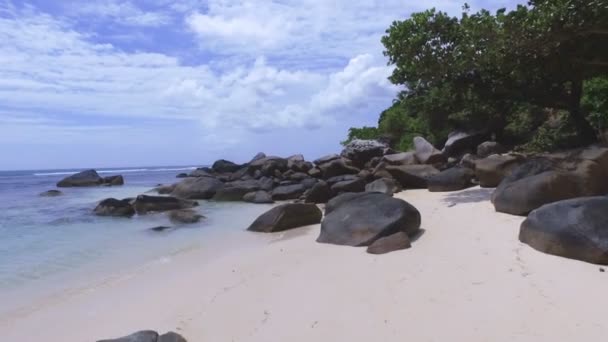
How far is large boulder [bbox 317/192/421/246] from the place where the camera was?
6148 mm

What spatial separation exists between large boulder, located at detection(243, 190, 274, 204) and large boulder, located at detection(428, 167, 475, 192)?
5048 mm

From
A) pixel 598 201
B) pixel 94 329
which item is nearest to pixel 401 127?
pixel 598 201

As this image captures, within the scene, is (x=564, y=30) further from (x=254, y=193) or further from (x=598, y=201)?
(x=254, y=193)

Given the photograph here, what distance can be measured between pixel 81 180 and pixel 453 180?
23942 mm

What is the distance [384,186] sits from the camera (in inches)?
500

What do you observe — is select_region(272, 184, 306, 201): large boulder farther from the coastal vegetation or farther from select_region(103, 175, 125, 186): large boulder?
select_region(103, 175, 125, 186): large boulder

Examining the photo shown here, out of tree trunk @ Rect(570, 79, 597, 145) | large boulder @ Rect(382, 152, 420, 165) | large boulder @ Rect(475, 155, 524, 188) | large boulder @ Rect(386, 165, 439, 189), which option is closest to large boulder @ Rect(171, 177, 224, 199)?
large boulder @ Rect(382, 152, 420, 165)

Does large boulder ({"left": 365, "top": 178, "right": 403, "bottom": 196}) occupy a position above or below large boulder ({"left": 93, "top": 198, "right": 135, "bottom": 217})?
above

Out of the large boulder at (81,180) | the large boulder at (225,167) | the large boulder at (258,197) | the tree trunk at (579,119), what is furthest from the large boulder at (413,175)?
the large boulder at (81,180)

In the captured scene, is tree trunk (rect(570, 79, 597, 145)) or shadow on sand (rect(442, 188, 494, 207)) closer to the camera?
shadow on sand (rect(442, 188, 494, 207))

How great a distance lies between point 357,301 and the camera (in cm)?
411

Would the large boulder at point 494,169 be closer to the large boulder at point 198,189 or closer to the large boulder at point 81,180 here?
the large boulder at point 198,189

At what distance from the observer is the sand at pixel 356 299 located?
349 cm

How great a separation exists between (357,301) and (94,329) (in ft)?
7.78
